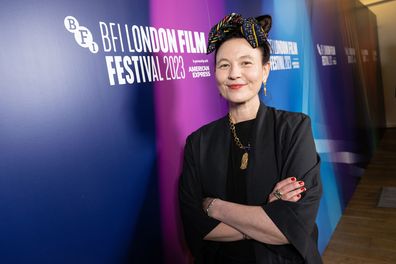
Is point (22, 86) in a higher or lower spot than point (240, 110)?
higher

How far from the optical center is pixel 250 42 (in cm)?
131

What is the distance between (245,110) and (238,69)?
0.18 meters

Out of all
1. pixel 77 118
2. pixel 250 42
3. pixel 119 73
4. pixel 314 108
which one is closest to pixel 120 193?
pixel 77 118

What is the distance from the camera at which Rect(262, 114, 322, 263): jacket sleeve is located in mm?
1240

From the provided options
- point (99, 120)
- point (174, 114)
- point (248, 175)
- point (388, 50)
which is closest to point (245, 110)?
point (248, 175)

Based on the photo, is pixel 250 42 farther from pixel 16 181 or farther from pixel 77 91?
pixel 16 181

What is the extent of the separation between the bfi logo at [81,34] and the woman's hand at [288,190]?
32.2 inches

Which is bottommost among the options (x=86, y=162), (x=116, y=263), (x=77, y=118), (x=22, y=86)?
(x=116, y=263)

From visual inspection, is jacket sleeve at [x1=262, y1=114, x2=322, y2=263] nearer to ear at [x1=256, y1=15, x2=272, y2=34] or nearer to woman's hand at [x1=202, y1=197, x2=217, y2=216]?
woman's hand at [x1=202, y1=197, x2=217, y2=216]

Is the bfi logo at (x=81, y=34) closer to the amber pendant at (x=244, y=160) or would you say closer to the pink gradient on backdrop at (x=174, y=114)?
the pink gradient on backdrop at (x=174, y=114)

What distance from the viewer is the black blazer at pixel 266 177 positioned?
4.12ft

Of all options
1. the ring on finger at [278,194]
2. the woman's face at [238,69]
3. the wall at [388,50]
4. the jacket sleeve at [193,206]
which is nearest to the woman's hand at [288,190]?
the ring on finger at [278,194]

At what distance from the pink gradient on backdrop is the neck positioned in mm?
314

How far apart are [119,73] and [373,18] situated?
25.2 ft
